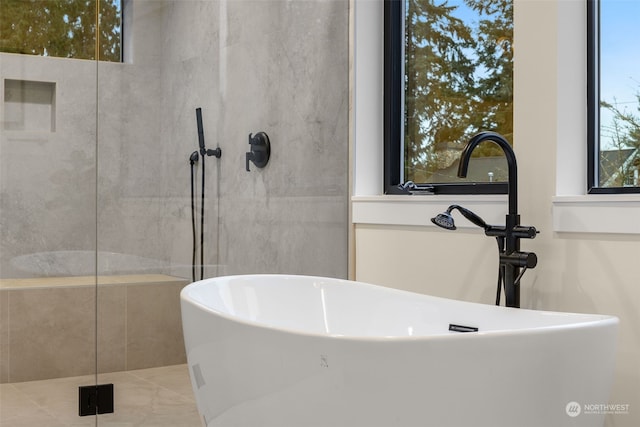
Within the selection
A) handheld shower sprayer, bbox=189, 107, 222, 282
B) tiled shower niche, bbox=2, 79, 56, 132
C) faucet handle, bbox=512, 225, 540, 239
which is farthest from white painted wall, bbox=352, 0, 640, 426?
tiled shower niche, bbox=2, 79, 56, 132

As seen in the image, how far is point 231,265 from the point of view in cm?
256

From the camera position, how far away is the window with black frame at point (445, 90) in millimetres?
2441

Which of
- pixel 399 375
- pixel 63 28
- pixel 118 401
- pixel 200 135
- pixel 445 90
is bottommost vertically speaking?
pixel 118 401

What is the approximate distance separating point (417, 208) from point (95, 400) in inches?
50.1

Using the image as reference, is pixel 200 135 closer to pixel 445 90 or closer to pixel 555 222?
pixel 445 90

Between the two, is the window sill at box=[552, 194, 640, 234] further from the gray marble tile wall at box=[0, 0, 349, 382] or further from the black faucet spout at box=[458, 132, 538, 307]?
the gray marble tile wall at box=[0, 0, 349, 382]

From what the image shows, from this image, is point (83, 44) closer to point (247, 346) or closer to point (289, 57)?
point (289, 57)

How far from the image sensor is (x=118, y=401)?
7.59 feet

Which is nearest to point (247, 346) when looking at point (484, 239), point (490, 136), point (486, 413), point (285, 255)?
point (486, 413)

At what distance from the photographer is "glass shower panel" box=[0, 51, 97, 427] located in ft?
7.15

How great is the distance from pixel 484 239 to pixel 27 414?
5.07 feet

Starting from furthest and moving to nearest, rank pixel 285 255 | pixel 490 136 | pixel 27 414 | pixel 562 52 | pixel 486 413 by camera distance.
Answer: pixel 285 255, pixel 27 414, pixel 562 52, pixel 490 136, pixel 486 413

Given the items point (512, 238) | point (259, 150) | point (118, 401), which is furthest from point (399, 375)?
point (259, 150)

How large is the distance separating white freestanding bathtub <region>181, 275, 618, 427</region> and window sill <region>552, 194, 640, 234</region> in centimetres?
31
